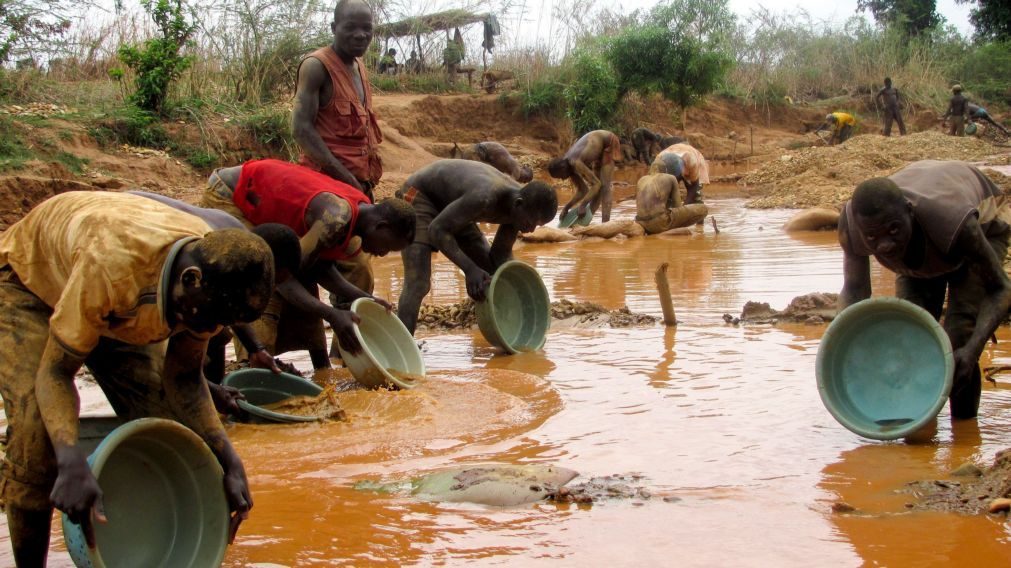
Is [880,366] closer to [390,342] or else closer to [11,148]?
[390,342]

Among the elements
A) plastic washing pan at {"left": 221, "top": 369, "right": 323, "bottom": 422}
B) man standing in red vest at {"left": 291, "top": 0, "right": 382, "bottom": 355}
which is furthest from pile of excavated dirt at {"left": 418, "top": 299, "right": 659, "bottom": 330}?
plastic washing pan at {"left": 221, "top": 369, "right": 323, "bottom": 422}

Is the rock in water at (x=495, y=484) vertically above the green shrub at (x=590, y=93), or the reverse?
the green shrub at (x=590, y=93)

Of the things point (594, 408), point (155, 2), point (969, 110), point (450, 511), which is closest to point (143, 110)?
point (155, 2)

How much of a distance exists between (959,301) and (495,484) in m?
2.02

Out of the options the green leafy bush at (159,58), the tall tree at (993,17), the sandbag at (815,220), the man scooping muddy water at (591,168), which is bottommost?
the sandbag at (815,220)

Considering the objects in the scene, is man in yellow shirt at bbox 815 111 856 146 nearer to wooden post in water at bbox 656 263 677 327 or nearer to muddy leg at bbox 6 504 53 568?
wooden post in water at bbox 656 263 677 327

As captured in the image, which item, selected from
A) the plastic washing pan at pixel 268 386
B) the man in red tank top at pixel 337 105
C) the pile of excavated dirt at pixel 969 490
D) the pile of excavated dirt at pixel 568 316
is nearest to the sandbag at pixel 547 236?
the pile of excavated dirt at pixel 568 316

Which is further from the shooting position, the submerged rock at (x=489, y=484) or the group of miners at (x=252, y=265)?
the submerged rock at (x=489, y=484)

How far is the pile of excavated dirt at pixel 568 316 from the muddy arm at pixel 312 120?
1.74 meters

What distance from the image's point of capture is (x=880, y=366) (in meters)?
4.26

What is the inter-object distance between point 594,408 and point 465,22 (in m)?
20.2

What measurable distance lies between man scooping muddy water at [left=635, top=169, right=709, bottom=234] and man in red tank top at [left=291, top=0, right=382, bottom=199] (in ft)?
22.4

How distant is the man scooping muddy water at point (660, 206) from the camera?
40.5 feet

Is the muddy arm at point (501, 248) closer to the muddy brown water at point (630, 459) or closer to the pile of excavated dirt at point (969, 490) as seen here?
the muddy brown water at point (630, 459)
